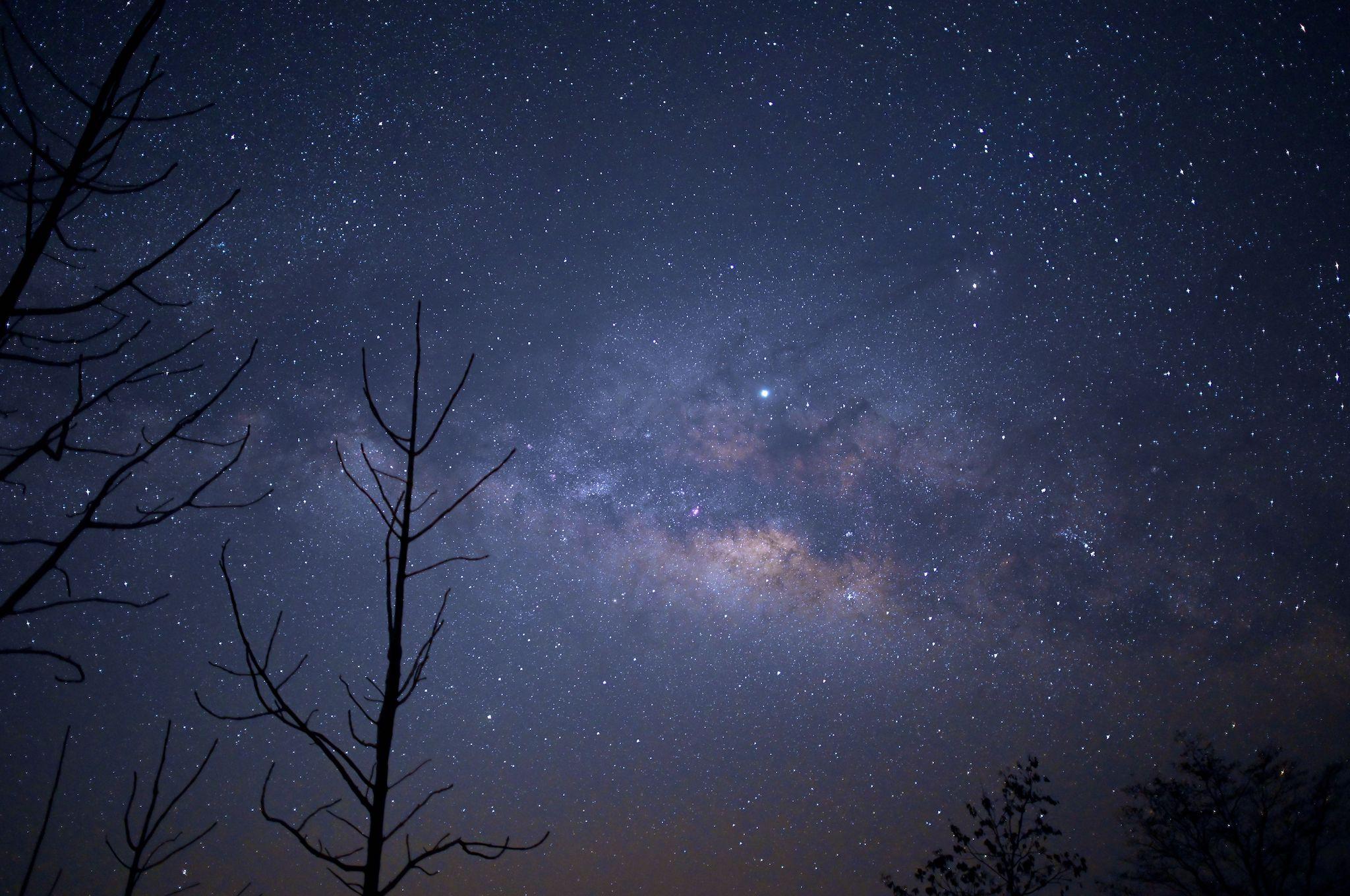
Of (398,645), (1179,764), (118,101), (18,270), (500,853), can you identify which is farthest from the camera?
(1179,764)

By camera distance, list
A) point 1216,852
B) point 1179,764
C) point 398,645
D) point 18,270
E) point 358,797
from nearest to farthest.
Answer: point 18,270, point 358,797, point 398,645, point 1216,852, point 1179,764

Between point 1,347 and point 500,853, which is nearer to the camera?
point 1,347

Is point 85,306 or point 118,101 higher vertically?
point 118,101

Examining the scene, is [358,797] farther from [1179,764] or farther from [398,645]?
[1179,764]

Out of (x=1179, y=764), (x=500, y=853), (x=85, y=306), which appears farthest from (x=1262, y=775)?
(x=85, y=306)

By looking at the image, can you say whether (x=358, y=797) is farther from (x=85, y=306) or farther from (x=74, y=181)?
(x=74, y=181)

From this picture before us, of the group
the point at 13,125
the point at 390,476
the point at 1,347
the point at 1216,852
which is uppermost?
the point at 13,125

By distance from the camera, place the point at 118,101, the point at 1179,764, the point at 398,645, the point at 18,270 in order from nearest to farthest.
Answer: the point at 18,270
the point at 118,101
the point at 398,645
the point at 1179,764

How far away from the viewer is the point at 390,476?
77.2 inches

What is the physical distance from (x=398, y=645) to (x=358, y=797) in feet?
1.20

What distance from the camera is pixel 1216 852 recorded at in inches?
656

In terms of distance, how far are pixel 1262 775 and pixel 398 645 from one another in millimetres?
24015

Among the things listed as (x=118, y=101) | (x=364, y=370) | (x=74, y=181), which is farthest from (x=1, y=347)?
(x=364, y=370)

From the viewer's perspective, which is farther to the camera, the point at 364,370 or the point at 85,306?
the point at 364,370
